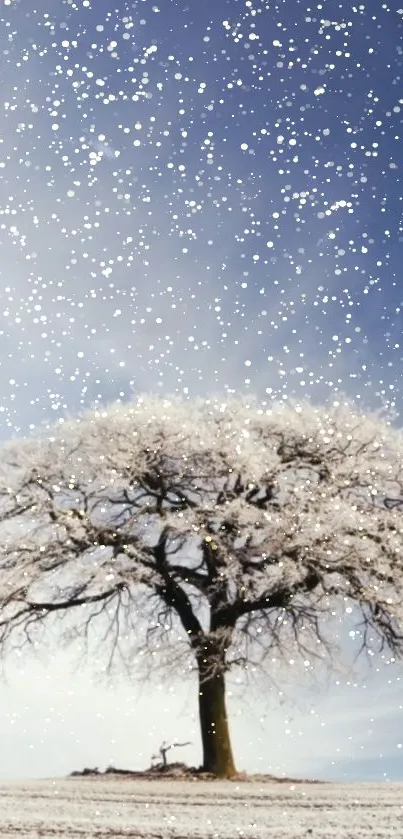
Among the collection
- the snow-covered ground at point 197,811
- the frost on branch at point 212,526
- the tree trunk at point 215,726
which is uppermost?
the frost on branch at point 212,526

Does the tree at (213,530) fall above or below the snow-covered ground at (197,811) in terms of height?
above

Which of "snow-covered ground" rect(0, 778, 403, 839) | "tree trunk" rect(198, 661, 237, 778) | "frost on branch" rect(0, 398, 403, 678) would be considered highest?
"frost on branch" rect(0, 398, 403, 678)

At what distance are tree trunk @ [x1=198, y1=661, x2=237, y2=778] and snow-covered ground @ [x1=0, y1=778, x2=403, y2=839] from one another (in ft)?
6.30

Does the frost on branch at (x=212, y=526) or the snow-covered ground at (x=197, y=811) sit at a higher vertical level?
the frost on branch at (x=212, y=526)

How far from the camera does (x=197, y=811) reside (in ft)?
37.6

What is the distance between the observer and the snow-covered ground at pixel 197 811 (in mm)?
9164

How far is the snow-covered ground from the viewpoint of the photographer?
9.16 metres

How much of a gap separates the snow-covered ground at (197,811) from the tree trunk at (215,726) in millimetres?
1919

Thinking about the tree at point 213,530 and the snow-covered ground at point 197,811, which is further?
the tree at point 213,530

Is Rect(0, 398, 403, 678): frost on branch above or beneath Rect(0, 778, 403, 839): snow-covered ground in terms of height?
above

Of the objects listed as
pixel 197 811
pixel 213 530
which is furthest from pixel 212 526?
pixel 197 811

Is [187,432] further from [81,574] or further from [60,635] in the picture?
[60,635]

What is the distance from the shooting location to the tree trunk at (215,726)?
59.6ft

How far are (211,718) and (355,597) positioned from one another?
13.5 ft
